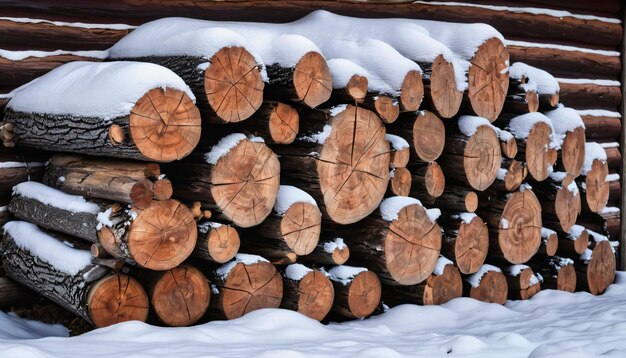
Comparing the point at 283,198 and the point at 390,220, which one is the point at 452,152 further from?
the point at 283,198

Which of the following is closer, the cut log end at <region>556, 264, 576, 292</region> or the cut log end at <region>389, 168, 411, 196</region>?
the cut log end at <region>389, 168, 411, 196</region>

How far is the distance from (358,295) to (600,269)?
9.48 ft

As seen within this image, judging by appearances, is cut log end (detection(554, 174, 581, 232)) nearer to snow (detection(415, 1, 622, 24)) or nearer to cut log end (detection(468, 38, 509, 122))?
cut log end (detection(468, 38, 509, 122))

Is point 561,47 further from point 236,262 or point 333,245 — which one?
point 236,262

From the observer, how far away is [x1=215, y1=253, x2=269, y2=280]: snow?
5039 millimetres

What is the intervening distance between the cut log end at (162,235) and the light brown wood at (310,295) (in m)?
0.85

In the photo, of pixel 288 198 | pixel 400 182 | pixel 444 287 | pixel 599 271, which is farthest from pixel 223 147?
pixel 599 271

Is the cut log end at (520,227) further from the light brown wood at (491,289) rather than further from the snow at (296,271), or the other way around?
the snow at (296,271)

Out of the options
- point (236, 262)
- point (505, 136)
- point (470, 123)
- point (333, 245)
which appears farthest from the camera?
point (505, 136)

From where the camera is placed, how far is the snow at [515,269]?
6.62 m

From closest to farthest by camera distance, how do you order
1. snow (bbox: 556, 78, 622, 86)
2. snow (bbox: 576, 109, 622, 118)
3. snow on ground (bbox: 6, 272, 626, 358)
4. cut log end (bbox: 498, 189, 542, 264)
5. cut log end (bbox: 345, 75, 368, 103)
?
1. snow on ground (bbox: 6, 272, 626, 358)
2. cut log end (bbox: 345, 75, 368, 103)
3. cut log end (bbox: 498, 189, 542, 264)
4. snow (bbox: 556, 78, 622, 86)
5. snow (bbox: 576, 109, 622, 118)

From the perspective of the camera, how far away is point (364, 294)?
557 centimetres

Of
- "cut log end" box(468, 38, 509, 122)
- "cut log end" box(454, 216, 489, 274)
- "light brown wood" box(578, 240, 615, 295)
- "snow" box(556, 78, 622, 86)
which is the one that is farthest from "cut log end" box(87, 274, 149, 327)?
"snow" box(556, 78, 622, 86)

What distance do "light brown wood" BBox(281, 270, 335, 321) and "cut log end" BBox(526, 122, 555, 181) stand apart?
2143mm
